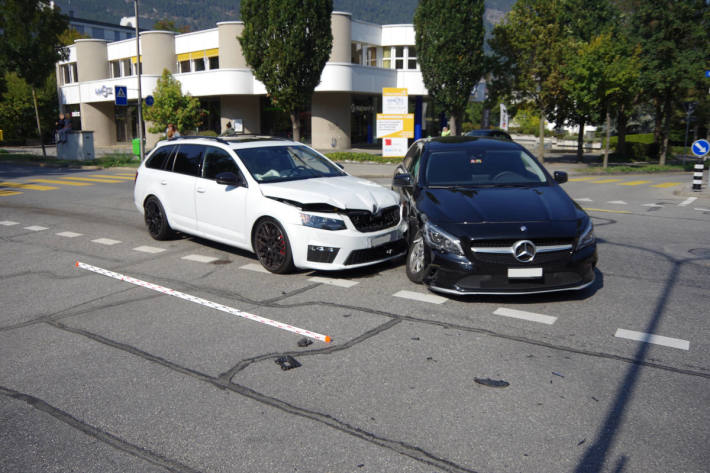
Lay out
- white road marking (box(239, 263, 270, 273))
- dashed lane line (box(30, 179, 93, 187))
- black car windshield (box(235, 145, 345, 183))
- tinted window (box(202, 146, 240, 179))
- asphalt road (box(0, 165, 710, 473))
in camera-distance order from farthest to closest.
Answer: dashed lane line (box(30, 179, 93, 187)) < tinted window (box(202, 146, 240, 179)) < black car windshield (box(235, 145, 345, 183)) < white road marking (box(239, 263, 270, 273)) < asphalt road (box(0, 165, 710, 473))

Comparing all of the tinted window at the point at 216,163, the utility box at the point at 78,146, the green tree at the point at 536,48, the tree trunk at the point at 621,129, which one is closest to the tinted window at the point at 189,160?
the tinted window at the point at 216,163

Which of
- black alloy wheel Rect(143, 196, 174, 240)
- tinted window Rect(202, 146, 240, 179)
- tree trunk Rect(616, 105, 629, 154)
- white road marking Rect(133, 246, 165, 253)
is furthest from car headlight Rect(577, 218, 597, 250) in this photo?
tree trunk Rect(616, 105, 629, 154)

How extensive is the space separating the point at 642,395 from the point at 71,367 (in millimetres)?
4164

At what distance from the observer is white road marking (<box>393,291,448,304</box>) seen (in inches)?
244

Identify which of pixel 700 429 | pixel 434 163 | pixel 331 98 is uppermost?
pixel 331 98

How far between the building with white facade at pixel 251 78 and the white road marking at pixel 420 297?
34687mm

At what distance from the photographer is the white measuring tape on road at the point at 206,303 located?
526cm

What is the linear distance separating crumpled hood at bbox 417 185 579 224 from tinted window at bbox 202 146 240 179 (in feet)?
8.95

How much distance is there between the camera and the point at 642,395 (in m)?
4.02

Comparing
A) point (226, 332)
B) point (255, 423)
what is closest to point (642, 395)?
point (255, 423)

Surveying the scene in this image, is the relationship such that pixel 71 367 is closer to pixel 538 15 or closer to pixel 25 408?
pixel 25 408

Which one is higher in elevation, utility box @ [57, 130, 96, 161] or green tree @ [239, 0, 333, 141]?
green tree @ [239, 0, 333, 141]

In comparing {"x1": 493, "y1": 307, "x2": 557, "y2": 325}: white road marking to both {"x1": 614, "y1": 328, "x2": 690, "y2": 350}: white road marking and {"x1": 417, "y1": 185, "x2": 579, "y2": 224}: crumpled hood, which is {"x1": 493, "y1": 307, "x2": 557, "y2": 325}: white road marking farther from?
{"x1": 417, "y1": 185, "x2": 579, "y2": 224}: crumpled hood

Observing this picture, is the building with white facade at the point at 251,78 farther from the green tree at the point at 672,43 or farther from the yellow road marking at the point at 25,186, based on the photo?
the yellow road marking at the point at 25,186
